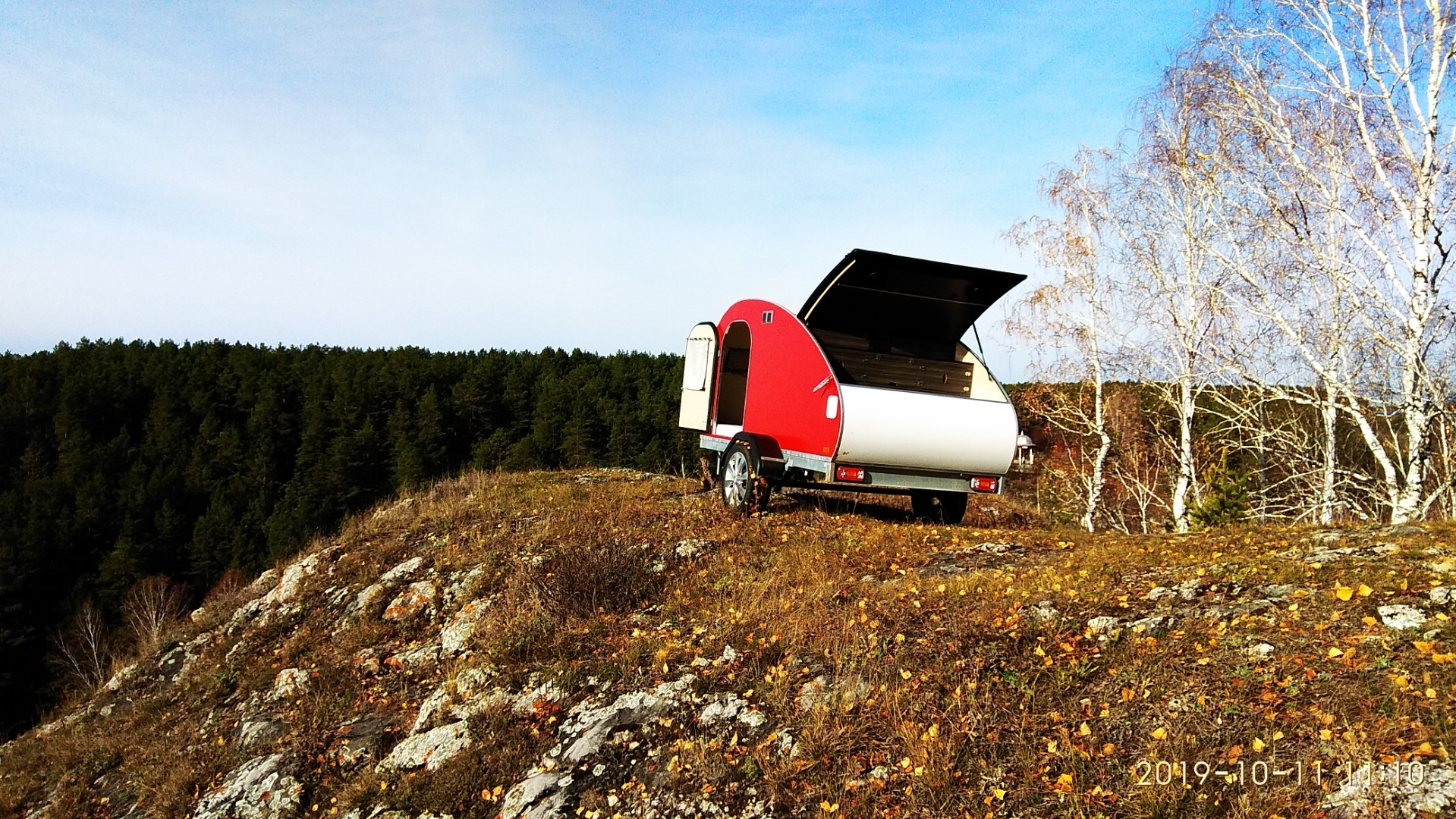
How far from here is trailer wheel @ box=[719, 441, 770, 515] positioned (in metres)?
10.3

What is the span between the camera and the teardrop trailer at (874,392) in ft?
29.8

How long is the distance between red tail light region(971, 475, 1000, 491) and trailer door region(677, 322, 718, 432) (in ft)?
14.1

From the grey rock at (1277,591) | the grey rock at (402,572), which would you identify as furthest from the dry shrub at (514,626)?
the grey rock at (1277,591)

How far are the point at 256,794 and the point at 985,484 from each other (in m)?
7.79

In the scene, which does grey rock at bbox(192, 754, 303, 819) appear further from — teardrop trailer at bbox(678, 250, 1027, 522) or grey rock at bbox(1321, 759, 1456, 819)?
grey rock at bbox(1321, 759, 1456, 819)

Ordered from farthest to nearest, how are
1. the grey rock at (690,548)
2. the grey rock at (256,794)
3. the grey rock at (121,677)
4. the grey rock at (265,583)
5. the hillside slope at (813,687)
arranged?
the grey rock at (265,583)
the grey rock at (121,677)
the grey rock at (690,548)
the grey rock at (256,794)
the hillside slope at (813,687)

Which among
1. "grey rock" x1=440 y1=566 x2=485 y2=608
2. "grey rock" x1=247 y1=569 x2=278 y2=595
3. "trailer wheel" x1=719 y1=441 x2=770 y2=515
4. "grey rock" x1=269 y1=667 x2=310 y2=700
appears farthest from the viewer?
"grey rock" x1=247 y1=569 x2=278 y2=595

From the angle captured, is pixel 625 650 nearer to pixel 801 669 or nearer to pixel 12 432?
pixel 801 669

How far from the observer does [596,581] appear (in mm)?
7805

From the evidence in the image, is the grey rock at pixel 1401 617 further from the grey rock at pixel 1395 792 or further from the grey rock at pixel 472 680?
the grey rock at pixel 472 680

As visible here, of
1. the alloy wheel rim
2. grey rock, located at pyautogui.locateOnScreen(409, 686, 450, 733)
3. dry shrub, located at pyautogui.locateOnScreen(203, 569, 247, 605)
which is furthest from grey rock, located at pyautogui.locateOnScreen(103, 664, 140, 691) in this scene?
dry shrub, located at pyautogui.locateOnScreen(203, 569, 247, 605)

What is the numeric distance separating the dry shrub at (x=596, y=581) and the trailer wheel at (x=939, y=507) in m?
3.85

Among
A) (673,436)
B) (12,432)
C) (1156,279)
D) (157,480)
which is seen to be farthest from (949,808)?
(12,432)

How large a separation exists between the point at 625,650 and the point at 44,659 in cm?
5264
